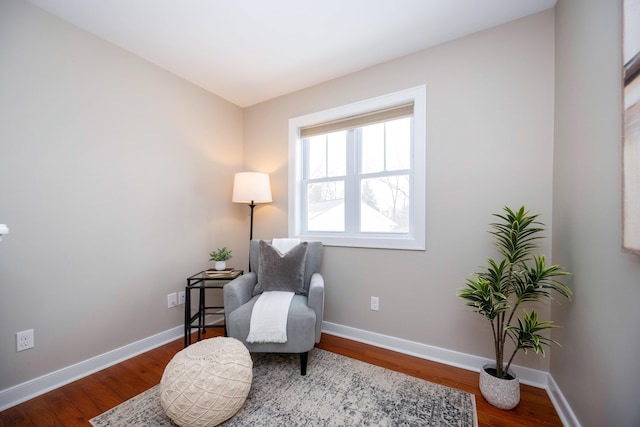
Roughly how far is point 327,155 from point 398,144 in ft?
2.45

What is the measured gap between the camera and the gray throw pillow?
2.08 metres

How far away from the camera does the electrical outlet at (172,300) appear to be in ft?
7.56

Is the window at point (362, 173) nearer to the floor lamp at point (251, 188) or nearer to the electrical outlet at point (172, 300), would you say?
the floor lamp at point (251, 188)

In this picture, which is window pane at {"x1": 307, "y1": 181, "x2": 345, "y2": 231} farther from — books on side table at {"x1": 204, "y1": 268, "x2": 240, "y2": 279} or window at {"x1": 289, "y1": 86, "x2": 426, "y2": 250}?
books on side table at {"x1": 204, "y1": 268, "x2": 240, "y2": 279}

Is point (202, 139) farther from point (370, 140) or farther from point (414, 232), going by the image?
point (414, 232)

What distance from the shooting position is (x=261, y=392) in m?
1.57

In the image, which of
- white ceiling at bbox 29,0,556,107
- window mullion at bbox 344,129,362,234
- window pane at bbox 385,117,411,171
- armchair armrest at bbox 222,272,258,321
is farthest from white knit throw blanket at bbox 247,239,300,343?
white ceiling at bbox 29,0,556,107

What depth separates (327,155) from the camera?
264 centimetres

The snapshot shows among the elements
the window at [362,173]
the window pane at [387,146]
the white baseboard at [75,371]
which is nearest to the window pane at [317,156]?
the window at [362,173]

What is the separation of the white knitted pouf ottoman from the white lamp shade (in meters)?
1.47

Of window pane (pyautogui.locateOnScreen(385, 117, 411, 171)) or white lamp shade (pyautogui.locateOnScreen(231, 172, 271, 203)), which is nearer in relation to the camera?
window pane (pyautogui.locateOnScreen(385, 117, 411, 171))

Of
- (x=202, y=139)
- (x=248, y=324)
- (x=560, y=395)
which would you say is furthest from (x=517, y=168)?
(x=202, y=139)

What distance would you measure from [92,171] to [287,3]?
183cm

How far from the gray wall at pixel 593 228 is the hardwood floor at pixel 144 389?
9.4 inches
